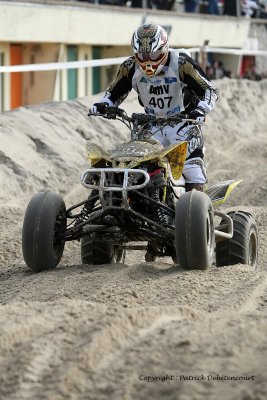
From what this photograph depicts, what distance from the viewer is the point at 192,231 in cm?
736

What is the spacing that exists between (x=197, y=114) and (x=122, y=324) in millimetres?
3175

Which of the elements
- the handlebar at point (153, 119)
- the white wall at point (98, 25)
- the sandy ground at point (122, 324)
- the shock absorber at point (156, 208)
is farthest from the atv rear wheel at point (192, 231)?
the white wall at point (98, 25)

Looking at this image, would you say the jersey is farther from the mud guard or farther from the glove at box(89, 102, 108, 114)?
the mud guard

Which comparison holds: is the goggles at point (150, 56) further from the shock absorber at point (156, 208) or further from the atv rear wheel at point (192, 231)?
the atv rear wheel at point (192, 231)

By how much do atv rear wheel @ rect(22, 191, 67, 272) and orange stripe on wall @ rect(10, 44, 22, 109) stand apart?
1150 cm

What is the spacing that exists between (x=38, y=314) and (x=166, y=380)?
49.5 inches

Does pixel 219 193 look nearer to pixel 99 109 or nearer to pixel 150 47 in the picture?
pixel 99 109

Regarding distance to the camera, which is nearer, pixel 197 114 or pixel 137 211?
pixel 137 211

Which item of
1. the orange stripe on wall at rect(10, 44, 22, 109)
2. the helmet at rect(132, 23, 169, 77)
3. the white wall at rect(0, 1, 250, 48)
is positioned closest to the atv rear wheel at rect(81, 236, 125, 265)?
the helmet at rect(132, 23, 169, 77)

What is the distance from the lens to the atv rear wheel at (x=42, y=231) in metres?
7.74

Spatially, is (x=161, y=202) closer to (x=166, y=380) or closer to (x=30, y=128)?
(x=166, y=380)

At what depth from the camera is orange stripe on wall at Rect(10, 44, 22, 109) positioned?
63.2 ft

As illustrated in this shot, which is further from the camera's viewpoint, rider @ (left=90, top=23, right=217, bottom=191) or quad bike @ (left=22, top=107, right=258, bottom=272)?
rider @ (left=90, top=23, right=217, bottom=191)

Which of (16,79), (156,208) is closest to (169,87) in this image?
(156,208)
